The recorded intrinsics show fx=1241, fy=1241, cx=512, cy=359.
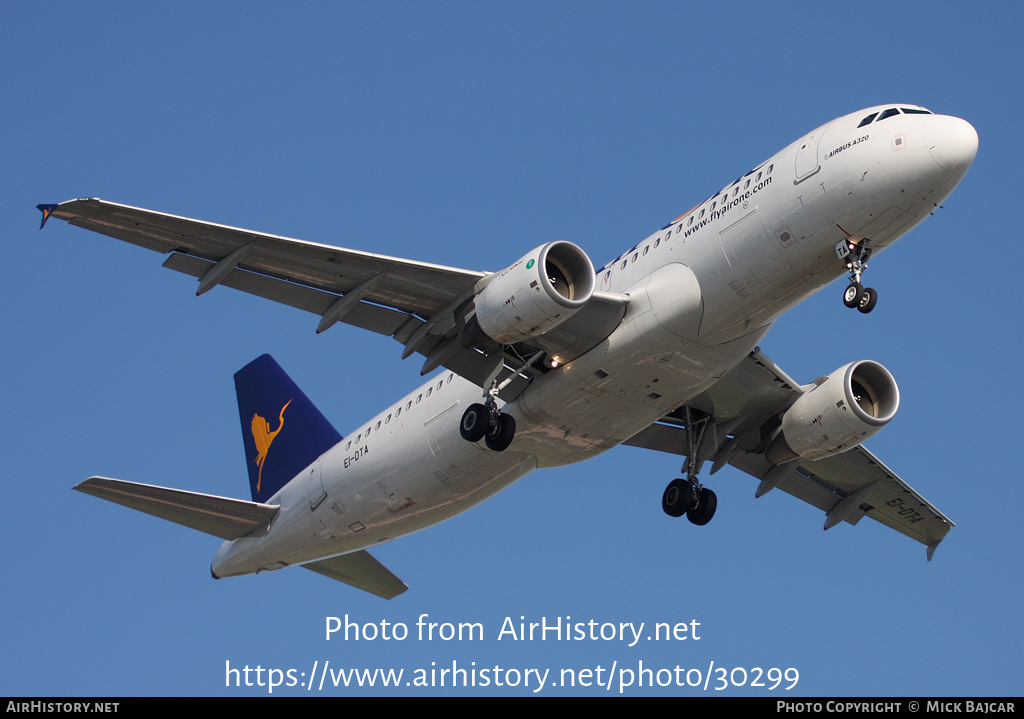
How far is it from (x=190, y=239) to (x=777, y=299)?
10649 millimetres

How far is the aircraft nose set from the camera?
20.3 meters

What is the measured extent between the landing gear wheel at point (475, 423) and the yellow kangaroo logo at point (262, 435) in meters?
8.76

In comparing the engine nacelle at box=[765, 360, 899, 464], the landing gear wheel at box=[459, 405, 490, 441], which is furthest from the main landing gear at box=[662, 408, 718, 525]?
the landing gear wheel at box=[459, 405, 490, 441]

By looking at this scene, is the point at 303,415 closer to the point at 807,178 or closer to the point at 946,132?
the point at 807,178

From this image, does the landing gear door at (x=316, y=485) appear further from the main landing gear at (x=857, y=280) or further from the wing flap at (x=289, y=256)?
the main landing gear at (x=857, y=280)

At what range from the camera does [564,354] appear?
2331 cm

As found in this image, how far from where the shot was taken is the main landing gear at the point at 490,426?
23.8 meters

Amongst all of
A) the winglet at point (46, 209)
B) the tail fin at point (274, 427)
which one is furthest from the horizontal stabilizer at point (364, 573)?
the winglet at point (46, 209)

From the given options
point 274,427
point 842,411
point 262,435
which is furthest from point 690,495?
point 262,435

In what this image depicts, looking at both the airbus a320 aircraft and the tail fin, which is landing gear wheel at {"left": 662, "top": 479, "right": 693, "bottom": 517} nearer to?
the airbus a320 aircraft

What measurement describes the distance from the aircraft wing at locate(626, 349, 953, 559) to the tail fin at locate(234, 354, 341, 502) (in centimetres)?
792

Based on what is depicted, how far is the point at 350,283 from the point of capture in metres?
23.8

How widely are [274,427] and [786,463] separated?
12699 mm

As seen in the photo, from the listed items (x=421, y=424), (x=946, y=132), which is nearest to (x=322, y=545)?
(x=421, y=424)
